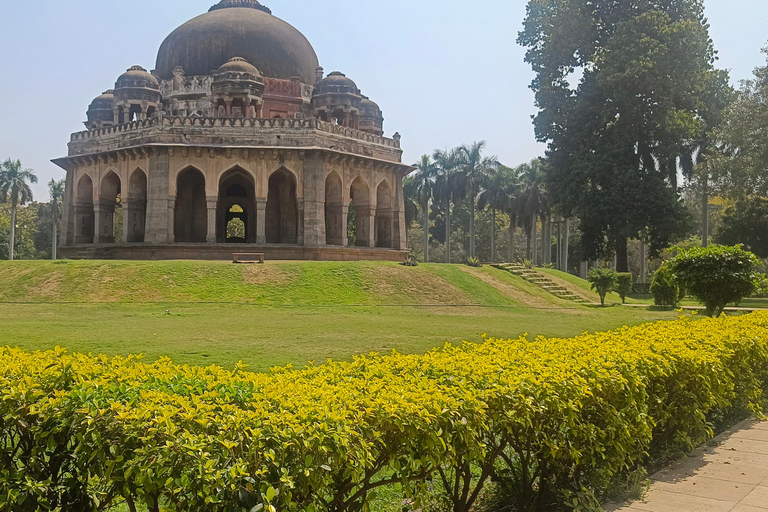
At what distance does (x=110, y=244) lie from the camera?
29.2 metres

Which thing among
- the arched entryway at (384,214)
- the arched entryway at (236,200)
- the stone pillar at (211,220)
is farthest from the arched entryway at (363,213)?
the stone pillar at (211,220)

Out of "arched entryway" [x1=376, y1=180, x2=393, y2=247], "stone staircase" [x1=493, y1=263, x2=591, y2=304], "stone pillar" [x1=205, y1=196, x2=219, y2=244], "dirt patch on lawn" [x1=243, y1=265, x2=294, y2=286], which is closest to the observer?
"dirt patch on lawn" [x1=243, y1=265, x2=294, y2=286]

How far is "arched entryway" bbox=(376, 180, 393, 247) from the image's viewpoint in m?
34.1

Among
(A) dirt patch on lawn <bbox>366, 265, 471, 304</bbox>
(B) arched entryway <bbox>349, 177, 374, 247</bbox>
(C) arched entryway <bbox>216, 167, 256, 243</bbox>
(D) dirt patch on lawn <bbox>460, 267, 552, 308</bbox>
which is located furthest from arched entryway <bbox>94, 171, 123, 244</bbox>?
(D) dirt patch on lawn <bbox>460, 267, 552, 308</bbox>

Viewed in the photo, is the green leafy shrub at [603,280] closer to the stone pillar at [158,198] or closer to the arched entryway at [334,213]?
the arched entryway at [334,213]

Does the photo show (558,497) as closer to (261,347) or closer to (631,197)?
(261,347)

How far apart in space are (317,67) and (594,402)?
113 ft

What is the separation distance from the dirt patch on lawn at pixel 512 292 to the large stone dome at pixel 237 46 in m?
15.8

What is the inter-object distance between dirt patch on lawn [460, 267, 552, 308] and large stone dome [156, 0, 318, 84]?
15753mm

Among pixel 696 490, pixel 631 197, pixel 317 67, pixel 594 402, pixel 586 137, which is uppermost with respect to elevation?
pixel 317 67

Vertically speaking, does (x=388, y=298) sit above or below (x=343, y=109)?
below

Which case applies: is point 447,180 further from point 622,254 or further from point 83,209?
point 83,209

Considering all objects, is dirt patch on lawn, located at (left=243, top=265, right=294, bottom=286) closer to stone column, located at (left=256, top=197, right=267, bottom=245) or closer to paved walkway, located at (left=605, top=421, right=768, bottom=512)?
stone column, located at (left=256, top=197, right=267, bottom=245)

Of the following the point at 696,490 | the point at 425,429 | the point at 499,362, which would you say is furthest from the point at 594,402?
the point at 425,429
